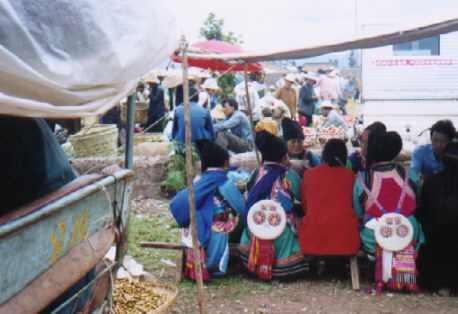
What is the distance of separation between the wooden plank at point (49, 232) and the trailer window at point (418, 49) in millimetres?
8670

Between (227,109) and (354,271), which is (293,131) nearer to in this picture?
(354,271)

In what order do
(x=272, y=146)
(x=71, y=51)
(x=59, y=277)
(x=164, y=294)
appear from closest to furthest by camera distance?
(x=71, y=51) < (x=59, y=277) < (x=164, y=294) < (x=272, y=146)

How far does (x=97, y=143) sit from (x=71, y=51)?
20.4 ft

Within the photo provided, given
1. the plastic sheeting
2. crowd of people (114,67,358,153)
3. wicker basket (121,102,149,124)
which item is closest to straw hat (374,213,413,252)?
crowd of people (114,67,358,153)

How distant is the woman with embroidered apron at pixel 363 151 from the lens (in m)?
5.89

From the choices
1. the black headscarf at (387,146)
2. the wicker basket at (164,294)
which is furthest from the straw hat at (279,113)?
the wicker basket at (164,294)

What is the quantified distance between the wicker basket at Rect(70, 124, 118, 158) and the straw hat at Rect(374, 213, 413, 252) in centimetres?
473

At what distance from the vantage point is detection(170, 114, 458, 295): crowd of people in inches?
190

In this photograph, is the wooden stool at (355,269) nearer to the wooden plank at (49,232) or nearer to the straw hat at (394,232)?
the straw hat at (394,232)

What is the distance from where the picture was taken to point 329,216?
5.13 meters

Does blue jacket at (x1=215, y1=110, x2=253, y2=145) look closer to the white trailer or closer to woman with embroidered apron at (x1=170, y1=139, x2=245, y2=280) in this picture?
the white trailer

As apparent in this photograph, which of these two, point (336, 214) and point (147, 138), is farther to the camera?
point (147, 138)

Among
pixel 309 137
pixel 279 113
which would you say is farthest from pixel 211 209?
pixel 279 113

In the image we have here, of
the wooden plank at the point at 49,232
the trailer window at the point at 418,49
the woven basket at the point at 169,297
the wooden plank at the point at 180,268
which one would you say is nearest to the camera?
the wooden plank at the point at 49,232
